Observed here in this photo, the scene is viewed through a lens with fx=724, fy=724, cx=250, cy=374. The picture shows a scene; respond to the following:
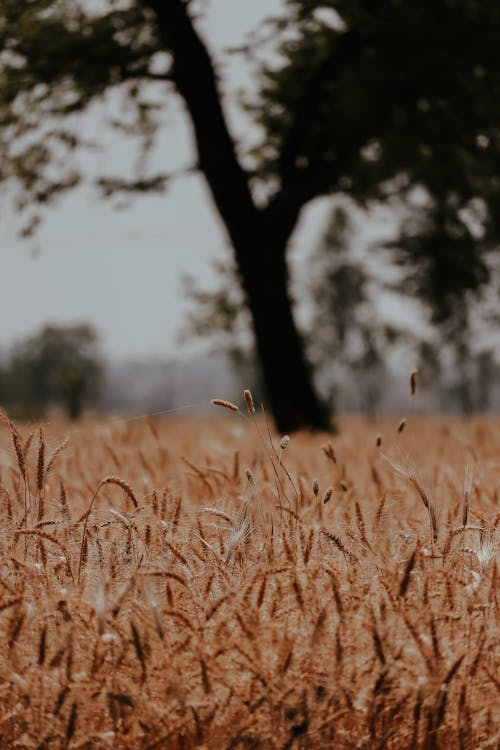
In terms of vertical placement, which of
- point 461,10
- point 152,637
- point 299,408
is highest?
point 461,10

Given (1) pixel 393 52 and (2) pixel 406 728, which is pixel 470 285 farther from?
(2) pixel 406 728

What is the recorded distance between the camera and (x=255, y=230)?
336 inches

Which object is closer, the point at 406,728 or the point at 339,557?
the point at 406,728

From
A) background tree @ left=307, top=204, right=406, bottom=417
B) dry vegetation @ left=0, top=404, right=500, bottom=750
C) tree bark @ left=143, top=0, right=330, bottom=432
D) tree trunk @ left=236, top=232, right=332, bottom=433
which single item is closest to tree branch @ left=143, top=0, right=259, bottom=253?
tree bark @ left=143, top=0, right=330, bottom=432

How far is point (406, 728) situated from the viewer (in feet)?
5.13

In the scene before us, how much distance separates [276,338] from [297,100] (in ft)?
9.87

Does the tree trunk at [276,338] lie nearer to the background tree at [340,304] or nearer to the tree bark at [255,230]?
the tree bark at [255,230]

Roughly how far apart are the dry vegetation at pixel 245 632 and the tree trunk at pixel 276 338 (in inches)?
249

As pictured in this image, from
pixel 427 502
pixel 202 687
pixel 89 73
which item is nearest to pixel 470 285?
pixel 89 73

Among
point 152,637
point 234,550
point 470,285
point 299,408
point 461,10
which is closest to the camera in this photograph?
point 152,637

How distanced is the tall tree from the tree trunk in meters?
0.01

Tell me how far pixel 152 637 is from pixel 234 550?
38 centimetres

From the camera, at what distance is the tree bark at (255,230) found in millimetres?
8180

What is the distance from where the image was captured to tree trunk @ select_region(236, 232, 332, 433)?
337 inches
